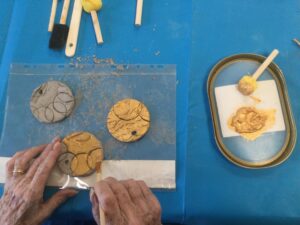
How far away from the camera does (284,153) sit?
923mm

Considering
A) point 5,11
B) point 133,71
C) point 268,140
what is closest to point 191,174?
point 268,140

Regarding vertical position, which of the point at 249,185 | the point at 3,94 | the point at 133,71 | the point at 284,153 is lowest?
the point at 249,185

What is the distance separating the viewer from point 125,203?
0.79 m

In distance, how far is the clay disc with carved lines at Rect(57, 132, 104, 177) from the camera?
91 centimetres

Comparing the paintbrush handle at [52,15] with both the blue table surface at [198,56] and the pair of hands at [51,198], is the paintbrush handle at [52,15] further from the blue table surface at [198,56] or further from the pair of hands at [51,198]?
the pair of hands at [51,198]

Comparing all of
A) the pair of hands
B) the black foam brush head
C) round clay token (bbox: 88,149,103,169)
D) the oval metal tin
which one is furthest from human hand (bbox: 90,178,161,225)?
the black foam brush head

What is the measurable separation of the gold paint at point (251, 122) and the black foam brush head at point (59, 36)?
0.67 metres

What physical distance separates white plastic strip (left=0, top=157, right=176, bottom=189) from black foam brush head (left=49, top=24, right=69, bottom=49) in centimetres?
47

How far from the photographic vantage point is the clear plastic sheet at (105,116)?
0.94 metres

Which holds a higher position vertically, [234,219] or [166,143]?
[166,143]

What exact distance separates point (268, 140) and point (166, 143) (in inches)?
12.9

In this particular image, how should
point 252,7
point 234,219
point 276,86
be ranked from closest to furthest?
point 234,219, point 276,86, point 252,7

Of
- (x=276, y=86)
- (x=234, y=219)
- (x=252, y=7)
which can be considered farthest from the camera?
(x=252, y=7)

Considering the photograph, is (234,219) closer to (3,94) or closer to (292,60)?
(292,60)
